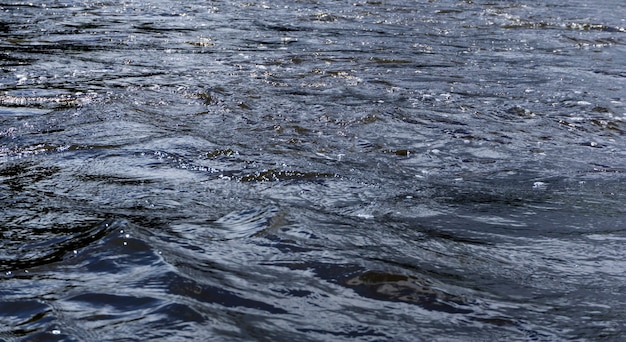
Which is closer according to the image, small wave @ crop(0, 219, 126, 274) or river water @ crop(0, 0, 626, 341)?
river water @ crop(0, 0, 626, 341)

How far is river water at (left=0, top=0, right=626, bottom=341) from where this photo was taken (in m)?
2.60

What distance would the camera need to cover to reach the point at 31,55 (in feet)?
25.9

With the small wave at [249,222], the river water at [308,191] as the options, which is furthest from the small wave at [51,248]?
the small wave at [249,222]

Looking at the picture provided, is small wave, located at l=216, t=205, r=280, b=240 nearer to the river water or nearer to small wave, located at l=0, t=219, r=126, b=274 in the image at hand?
the river water

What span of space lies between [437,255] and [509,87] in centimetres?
414

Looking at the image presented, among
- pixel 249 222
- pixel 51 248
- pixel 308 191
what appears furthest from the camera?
pixel 308 191

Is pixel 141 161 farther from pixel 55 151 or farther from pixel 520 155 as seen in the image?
pixel 520 155

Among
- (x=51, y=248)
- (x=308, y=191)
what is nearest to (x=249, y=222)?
(x=308, y=191)

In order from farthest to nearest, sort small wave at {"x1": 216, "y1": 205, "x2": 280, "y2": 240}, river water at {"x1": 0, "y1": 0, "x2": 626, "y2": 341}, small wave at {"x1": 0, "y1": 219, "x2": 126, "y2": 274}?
small wave at {"x1": 216, "y1": 205, "x2": 280, "y2": 240} → small wave at {"x1": 0, "y1": 219, "x2": 126, "y2": 274} → river water at {"x1": 0, "y1": 0, "x2": 626, "y2": 341}

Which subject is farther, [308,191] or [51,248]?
[308,191]

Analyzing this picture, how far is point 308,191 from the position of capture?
3.98 metres

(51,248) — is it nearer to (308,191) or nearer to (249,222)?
(249,222)

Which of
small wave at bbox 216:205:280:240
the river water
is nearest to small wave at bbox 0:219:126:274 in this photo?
the river water

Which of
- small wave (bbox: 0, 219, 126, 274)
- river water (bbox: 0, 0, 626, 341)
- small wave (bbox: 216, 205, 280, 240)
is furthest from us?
small wave (bbox: 216, 205, 280, 240)
